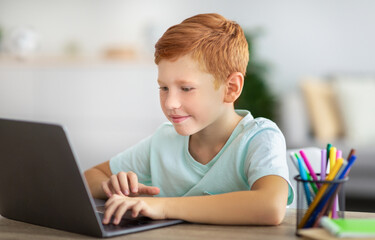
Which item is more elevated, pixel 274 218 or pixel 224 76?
pixel 224 76

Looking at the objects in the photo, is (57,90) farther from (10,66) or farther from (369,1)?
(369,1)

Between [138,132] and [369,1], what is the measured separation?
7.85ft

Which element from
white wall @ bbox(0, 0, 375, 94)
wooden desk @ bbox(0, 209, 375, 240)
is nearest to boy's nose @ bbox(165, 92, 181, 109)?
wooden desk @ bbox(0, 209, 375, 240)

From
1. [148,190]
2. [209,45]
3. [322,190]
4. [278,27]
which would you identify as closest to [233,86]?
[209,45]

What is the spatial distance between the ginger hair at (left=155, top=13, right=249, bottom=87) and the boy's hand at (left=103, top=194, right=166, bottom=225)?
0.99 ft

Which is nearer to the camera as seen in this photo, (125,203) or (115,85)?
(125,203)

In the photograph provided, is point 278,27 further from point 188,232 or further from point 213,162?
point 188,232

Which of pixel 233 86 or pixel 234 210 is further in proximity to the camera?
pixel 233 86

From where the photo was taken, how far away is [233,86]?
3.95 feet

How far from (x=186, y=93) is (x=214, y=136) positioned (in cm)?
16

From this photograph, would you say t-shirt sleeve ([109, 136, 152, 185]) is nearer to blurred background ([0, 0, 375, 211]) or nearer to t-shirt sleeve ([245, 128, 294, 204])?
t-shirt sleeve ([245, 128, 294, 204])

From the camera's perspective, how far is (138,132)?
17.3 ft

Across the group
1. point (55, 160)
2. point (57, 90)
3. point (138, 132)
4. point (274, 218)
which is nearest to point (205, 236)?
point (274, 218)

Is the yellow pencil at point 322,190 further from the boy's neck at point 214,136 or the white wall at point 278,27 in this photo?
the white wall at point 278,27
